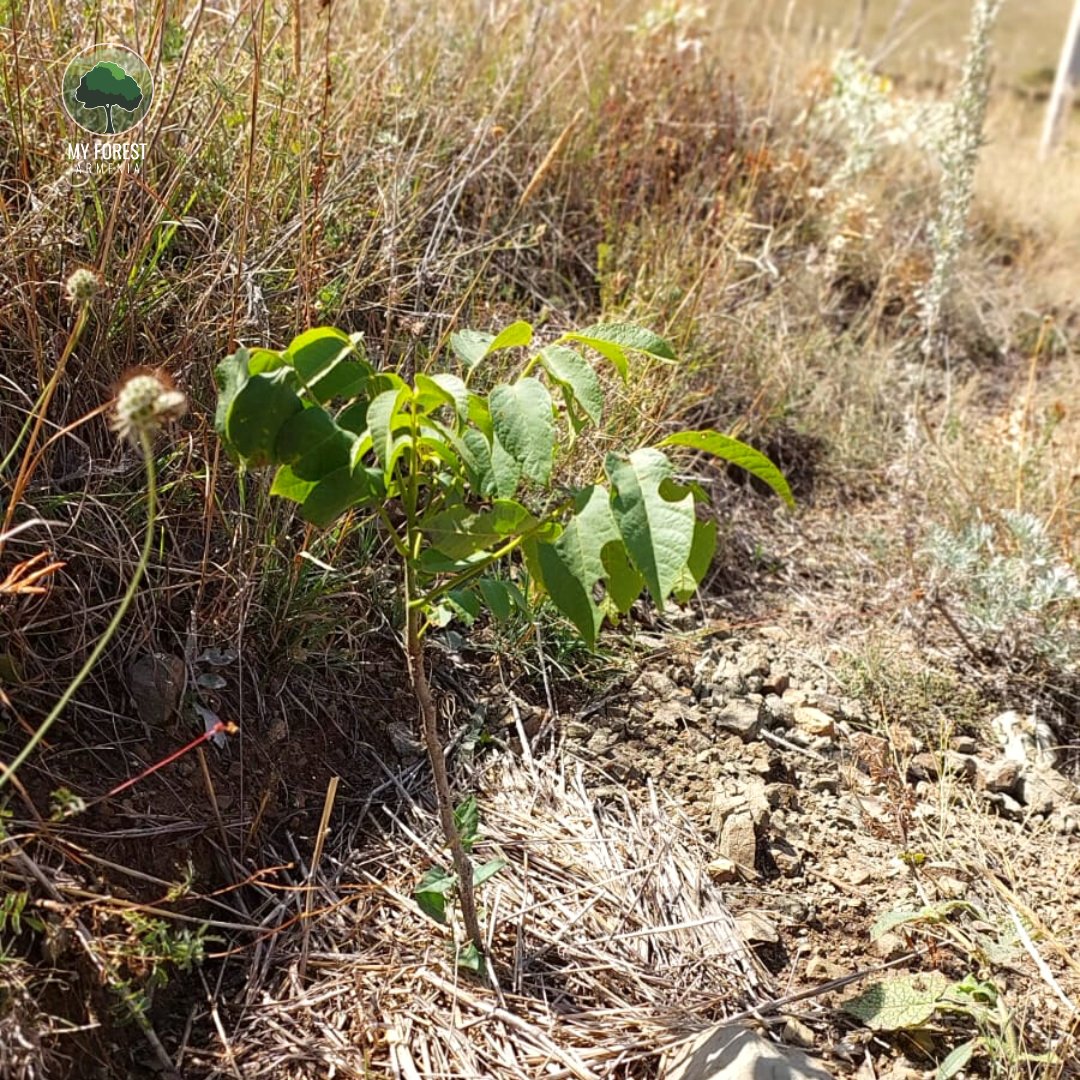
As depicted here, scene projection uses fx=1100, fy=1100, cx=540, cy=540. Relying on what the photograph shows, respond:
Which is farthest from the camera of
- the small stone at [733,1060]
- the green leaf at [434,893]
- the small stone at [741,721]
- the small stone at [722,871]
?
the small stone at [741,721]

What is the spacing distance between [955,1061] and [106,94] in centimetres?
229

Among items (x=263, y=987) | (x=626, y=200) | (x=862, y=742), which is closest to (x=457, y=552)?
(x=263, y=987)

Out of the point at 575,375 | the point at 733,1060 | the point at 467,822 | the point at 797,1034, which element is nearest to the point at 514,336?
the point at 575,375

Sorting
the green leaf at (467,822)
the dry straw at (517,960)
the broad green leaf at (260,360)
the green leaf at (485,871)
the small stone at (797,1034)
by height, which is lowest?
the small stone at (797,1034)

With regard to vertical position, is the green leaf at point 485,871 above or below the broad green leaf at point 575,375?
below

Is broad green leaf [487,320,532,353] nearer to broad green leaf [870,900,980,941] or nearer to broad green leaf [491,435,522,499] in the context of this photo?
broad green leaf [491,435,522,499]

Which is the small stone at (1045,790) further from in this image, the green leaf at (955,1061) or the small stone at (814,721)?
the green leaf at (955,1061)

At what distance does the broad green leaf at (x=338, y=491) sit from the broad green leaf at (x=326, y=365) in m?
0.10

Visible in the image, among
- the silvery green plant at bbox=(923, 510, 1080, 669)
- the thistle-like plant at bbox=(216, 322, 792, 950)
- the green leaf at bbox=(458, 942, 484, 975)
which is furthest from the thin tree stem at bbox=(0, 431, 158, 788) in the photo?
the silvery green plant at bbox=(923, 510, 1080, 669)

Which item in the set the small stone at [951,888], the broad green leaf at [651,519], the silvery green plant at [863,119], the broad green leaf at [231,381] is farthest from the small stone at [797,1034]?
the silvery green plant at [863,119]

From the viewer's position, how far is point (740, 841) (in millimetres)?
2078

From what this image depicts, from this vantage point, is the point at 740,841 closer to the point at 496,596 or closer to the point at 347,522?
the point at 496,596

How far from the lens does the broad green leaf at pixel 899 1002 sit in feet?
5.88

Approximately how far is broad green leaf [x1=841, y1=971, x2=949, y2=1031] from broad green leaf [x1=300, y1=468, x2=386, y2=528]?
121 centimetres
